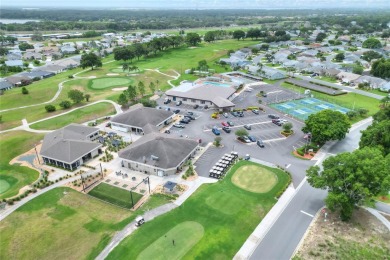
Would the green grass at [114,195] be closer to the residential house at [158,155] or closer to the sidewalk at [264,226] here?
the residential house at [158,155]

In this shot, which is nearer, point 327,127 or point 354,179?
point 354,179

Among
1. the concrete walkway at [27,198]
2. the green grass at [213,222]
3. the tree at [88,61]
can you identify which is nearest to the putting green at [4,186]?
the concrete walkway at [27,198]

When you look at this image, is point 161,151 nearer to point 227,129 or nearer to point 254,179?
point 254,179

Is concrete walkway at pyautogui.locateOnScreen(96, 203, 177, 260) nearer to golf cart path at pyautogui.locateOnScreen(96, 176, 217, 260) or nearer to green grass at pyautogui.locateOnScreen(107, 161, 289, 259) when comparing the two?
golf cart path at pyautogui.locateOnScreen(96, 176, 217, 260)

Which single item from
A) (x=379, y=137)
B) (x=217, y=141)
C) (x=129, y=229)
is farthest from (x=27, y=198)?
(x=379, y=137)

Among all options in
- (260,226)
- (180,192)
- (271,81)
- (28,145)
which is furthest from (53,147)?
(271,81)

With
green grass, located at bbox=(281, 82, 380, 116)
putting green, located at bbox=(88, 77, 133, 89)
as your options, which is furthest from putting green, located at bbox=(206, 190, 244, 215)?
putting green, located at bbox=(88, 77, 133, 89)
